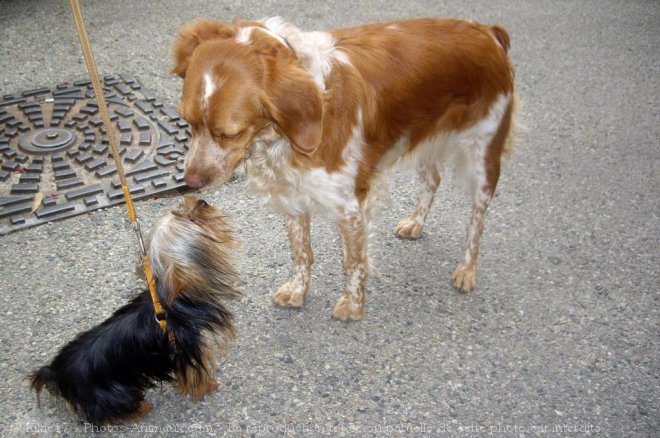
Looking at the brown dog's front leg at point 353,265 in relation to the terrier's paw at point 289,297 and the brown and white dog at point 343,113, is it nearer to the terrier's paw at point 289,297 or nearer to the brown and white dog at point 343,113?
the brown and white dog at point 343,113

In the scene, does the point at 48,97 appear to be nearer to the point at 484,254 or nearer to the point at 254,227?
the point at 254,227

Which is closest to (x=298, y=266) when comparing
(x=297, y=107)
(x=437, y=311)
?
(x=437, y=311)

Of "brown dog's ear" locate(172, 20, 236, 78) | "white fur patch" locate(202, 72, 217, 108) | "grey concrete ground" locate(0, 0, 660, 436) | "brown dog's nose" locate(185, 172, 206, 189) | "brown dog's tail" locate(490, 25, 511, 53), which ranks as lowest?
"grey concrete ground" locate(0, 0, 660, 436)

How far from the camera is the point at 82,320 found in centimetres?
323

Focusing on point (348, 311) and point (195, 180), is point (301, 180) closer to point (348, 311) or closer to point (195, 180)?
point (195, 180)

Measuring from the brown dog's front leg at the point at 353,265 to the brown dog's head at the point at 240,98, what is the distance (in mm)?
640

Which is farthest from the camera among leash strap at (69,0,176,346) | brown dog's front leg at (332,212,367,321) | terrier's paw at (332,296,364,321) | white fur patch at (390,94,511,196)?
terrier's paw at (332,296,364,321)

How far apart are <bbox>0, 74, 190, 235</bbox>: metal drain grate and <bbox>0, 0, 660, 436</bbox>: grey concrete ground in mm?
165

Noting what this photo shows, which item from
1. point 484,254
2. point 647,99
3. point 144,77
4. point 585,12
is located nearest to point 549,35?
point 585,12

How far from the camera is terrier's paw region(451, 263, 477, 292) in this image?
3559 mm

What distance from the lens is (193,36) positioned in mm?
2664

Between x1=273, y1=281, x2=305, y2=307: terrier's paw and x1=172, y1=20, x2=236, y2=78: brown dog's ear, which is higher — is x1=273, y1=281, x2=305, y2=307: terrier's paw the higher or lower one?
the lower one

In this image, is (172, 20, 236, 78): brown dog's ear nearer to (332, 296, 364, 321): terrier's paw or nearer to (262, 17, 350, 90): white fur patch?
(262, 17, 350, 90): white fur patch

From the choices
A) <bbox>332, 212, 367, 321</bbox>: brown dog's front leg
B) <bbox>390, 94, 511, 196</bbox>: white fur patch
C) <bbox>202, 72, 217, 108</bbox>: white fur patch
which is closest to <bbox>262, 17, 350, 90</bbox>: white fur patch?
<bbox>202, 72, 217, 108</bbox>: white fur patch
